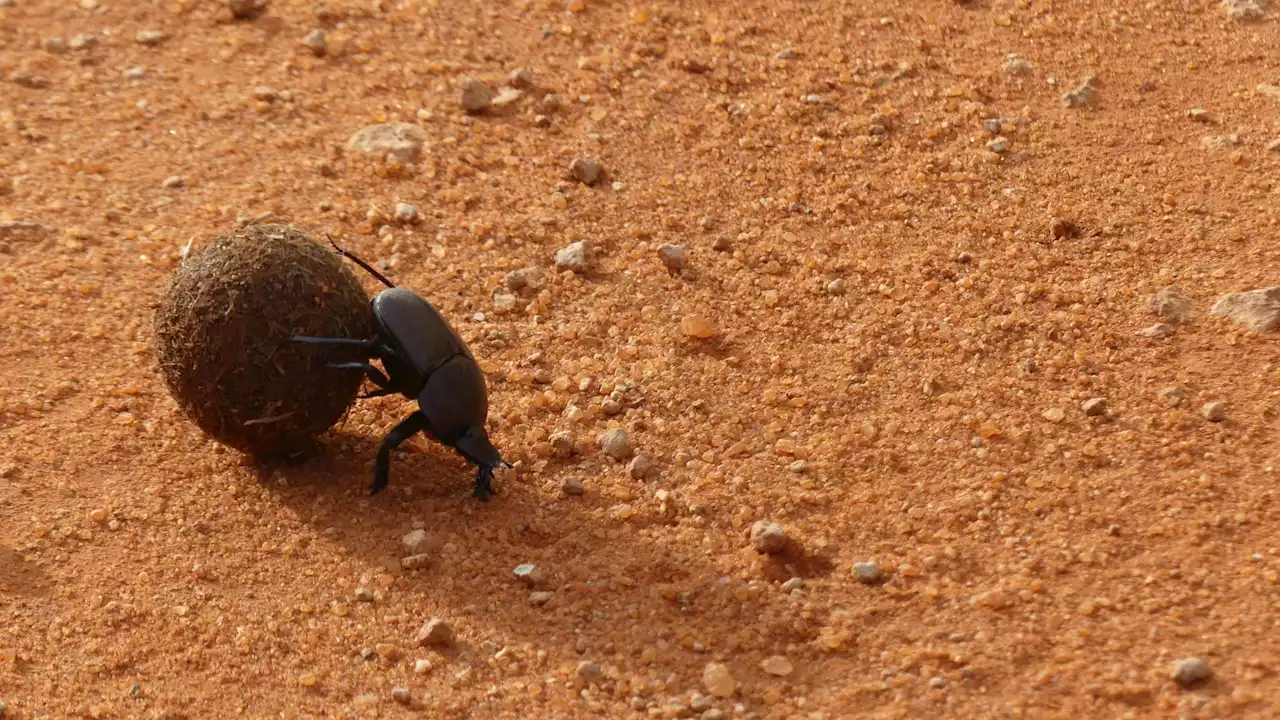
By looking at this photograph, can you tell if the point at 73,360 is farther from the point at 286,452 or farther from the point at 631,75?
the point at 631,75

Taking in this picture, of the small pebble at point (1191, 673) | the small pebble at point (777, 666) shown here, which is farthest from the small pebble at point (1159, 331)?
the small pebble at point (777, 666)

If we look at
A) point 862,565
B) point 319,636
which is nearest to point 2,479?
point 319,636

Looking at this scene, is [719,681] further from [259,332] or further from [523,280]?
[523,280]

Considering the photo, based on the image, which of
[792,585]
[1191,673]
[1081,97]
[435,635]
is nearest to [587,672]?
[435,635]

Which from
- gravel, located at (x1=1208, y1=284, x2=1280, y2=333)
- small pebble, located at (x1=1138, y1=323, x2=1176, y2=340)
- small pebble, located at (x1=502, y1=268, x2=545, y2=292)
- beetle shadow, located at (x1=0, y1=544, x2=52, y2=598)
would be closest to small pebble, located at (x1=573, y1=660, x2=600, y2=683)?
beetle shadow, located at (x1=0, y1=544, x2=52, y2=598)

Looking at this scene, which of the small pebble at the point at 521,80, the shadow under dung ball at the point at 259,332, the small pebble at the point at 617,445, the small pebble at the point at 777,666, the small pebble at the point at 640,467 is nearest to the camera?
the small pebble at the point at 777,666

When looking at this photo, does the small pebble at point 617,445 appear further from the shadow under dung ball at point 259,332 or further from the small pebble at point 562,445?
the shadow under dung ball at point 259,332
